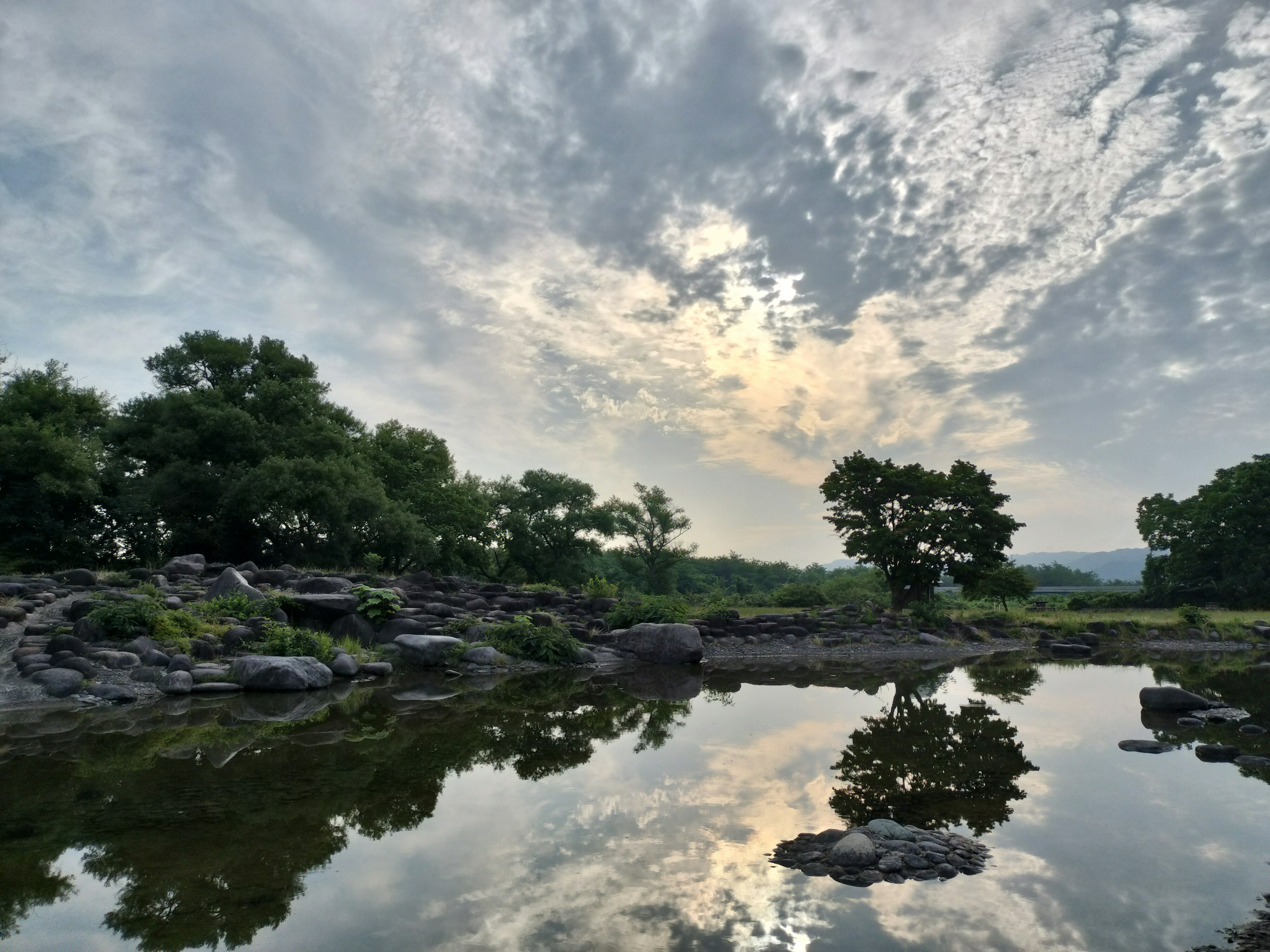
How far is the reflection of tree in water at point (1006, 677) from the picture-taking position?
14.3m

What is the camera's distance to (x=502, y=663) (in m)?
16.0

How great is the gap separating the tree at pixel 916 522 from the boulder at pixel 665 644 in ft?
50.2

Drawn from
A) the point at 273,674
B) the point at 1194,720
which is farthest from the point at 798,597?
the point at 273,674

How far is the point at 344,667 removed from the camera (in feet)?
44.8

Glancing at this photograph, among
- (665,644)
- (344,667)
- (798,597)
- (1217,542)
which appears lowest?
(344,667)

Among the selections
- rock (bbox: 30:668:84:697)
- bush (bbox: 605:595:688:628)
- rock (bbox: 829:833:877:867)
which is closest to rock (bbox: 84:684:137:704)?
rock (bbox: 30:668:84:697)

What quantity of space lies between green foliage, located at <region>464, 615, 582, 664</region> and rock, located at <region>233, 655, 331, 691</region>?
4.87m

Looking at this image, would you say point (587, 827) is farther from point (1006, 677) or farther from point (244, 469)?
point (244, 469)

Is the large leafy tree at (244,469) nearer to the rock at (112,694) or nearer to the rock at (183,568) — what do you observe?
the rock at (183,568)

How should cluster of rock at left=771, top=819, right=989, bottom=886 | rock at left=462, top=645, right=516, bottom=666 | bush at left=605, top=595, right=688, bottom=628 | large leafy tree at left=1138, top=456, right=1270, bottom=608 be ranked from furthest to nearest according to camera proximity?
large leafy tree at left=1138, top=456, right=1270, bottom=608
bush at left=605, top=595, right=688, bottom=628
rock at left=462, top=645, right=516, bottom=666
cluster of rock at left=771, top=819, right=989, bottom=886

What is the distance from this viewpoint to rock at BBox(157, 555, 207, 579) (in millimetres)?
18516

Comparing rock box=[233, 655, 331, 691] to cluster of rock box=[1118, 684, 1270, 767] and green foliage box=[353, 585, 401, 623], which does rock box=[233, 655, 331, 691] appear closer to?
green foliage box=[353, 585, 401, 623]

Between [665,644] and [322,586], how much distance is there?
29.1 feet

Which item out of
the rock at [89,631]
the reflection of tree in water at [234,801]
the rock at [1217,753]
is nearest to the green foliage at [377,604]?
the rock at [89,631]
